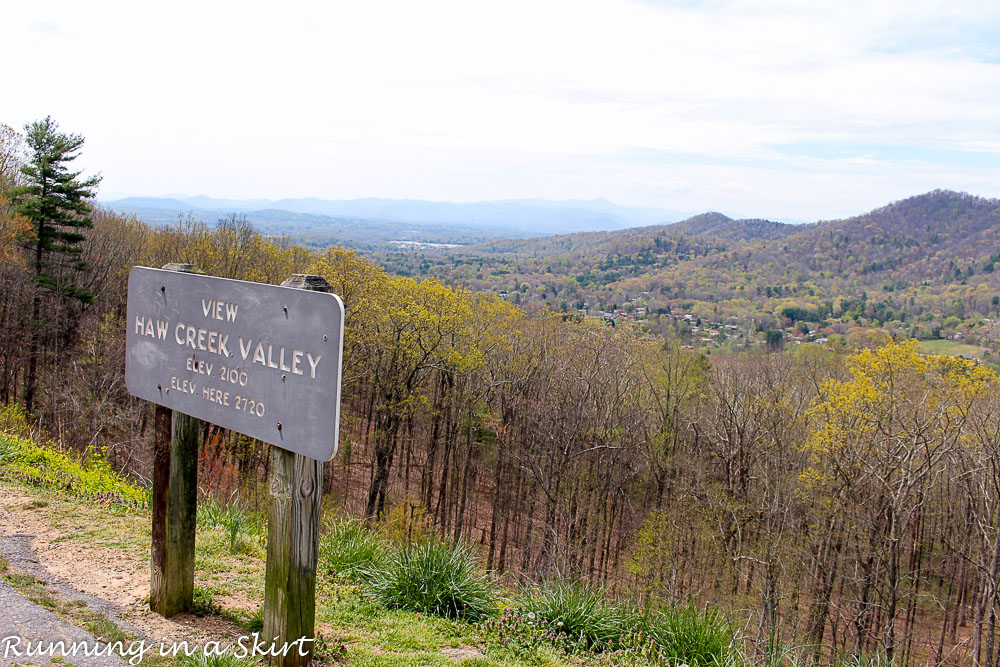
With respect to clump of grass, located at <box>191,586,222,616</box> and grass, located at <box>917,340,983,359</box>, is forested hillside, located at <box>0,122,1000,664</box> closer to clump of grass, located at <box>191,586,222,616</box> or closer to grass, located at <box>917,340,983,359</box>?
clump of grass, located at <box>191,586,222,616</box>

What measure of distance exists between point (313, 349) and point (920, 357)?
2292 centimetres

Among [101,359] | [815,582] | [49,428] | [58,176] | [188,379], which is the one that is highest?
[58,176]

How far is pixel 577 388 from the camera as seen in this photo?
1169 inches

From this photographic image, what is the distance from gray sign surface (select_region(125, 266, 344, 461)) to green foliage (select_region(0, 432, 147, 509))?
311cm

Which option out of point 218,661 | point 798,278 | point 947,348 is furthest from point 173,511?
point 798,278

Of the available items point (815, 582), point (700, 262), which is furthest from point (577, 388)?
point (700, 262)

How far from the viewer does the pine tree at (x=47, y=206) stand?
87.6ft

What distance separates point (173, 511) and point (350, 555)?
1853 millimetres

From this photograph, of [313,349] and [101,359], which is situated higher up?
[313,349]

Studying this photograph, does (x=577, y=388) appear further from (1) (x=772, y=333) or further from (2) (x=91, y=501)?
(1) (x=772, y=333)

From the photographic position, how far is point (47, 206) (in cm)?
2712

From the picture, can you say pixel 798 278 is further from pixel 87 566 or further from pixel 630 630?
pixel 87 566

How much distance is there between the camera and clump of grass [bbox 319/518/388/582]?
18.6ft

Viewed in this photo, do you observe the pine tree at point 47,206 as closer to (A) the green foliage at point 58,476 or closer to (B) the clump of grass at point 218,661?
(A) the green foliage at point 58,476
